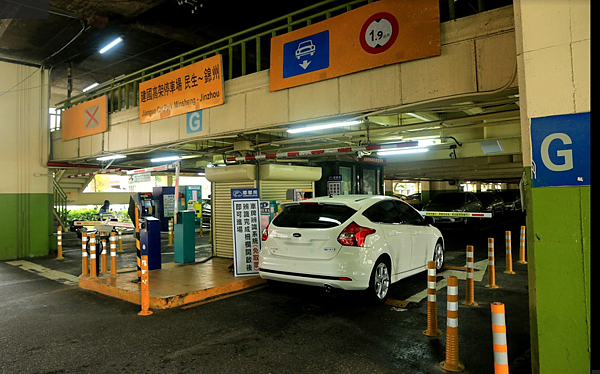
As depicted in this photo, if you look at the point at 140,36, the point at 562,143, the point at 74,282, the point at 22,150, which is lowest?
the point at 74,282

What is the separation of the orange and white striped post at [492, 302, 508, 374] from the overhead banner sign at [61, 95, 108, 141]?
1060 centimetres

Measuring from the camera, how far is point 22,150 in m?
11.8

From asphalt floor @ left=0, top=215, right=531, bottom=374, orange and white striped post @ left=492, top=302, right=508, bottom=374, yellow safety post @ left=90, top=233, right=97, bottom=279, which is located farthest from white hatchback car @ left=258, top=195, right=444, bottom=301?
yellow safety post @ left=90, top=233, right=97, bottom=279

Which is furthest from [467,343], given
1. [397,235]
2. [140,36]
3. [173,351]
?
[140,36]

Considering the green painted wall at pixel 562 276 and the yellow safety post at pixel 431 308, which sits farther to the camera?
the yellow safety post at pixel 431 308

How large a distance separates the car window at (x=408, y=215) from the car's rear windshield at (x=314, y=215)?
147 cm

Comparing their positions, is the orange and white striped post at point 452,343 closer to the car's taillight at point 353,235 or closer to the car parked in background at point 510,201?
the car's taillight at point 353,235

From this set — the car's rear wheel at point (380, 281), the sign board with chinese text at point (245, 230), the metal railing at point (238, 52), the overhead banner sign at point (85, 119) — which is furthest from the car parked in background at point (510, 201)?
the overhead banner sign at point (85, 119)

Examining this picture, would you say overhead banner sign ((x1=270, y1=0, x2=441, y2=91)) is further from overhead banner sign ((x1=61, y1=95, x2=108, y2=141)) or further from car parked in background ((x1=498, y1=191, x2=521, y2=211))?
car parked in background ((x1=498, y1=191, x2=521, y2=211))

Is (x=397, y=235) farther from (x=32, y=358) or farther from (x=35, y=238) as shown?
(x=35, y=238)

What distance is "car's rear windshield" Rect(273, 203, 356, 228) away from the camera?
18.6 feet

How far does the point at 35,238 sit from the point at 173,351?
10418 mm

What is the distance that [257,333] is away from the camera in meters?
4.64

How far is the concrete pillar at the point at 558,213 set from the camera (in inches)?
110
